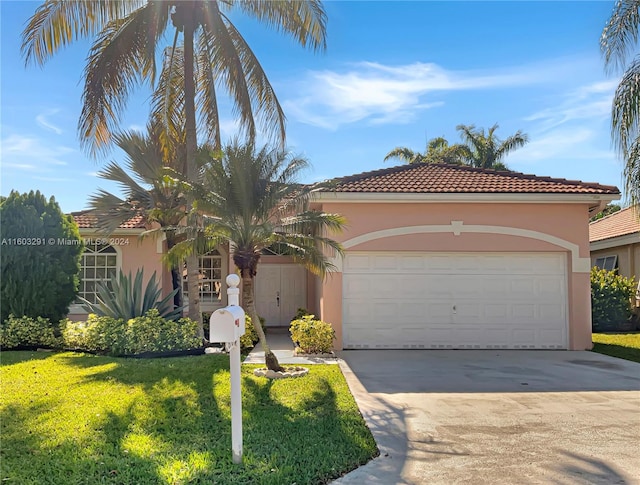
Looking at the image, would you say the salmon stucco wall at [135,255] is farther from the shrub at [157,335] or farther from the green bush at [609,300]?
the green bush at [609,300]

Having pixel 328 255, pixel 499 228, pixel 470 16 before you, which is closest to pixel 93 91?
pixel 328 255

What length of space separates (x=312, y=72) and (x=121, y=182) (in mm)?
5790

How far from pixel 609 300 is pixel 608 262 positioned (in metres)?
5.27

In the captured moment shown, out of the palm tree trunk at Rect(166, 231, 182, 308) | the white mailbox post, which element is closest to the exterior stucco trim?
the palm tree trunk at Rect(166, 231, 182, 308)

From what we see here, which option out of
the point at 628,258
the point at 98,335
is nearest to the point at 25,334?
the point at 98,335

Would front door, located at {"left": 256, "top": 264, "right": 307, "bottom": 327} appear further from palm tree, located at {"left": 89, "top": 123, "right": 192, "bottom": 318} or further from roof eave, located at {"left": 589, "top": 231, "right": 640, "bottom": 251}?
roof eave, located at {"left": 589, "top": 231, "right": 640, "bottom": 251}

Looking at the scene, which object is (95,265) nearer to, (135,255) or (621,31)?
(135,255)

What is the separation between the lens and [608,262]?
69.3ft

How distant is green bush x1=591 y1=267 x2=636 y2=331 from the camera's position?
16.6m

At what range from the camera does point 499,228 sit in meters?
12.1

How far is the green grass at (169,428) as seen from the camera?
4426mm

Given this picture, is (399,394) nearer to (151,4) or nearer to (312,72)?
(312,72)

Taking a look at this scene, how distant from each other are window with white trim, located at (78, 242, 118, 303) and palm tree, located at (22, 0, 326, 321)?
157 inches

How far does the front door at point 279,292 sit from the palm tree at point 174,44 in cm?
515
